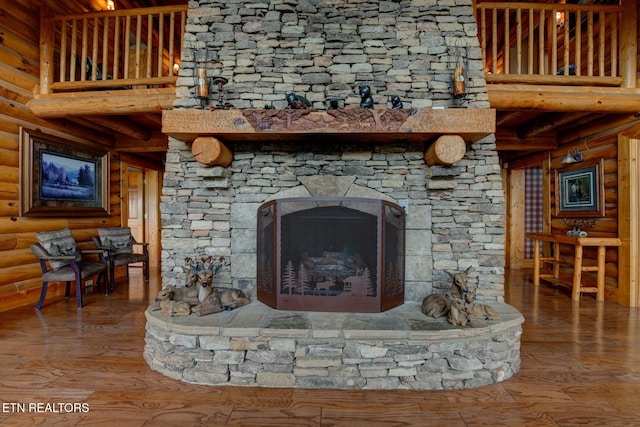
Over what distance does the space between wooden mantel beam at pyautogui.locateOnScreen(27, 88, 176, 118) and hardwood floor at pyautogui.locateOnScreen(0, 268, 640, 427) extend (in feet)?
7.89

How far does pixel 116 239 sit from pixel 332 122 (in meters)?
4.04

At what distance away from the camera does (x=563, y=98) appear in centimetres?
326

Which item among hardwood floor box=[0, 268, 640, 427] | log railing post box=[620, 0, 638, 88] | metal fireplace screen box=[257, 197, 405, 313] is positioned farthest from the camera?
log railing post box=[620, 0, 638, 88]

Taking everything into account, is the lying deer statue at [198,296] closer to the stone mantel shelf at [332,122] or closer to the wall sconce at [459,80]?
the stone mantel shelf at [332,122]

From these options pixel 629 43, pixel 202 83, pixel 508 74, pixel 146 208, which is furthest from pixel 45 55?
→ pixel 629 43

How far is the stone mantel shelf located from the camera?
2.09 metres

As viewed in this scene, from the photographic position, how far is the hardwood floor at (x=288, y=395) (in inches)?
62.1

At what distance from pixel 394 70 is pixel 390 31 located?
0.34 meters

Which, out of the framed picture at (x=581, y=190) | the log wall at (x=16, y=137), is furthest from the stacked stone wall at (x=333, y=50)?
the framed picture at (x=581, y=190)

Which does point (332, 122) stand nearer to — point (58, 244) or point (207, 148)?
point (207, 148)

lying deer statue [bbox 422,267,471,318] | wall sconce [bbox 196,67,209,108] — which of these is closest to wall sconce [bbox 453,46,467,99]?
lying deer statue [bbox 422,267,471,318]

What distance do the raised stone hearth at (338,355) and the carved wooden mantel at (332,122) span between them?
1.34 meters

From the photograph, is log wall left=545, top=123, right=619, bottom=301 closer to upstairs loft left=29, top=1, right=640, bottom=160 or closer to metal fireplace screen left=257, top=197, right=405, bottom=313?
upstairs loft left=29, top=1, right=640, bottom=160

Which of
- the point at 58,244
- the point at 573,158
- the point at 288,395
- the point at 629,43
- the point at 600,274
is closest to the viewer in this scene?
the point at 288,395
